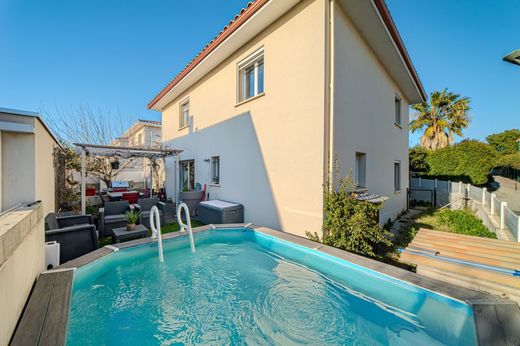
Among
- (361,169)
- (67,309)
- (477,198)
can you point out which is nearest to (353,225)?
(361,169)

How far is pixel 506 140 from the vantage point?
149ft

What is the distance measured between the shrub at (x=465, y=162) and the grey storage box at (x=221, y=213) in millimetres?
20594

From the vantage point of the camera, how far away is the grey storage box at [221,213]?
8211 millimetres

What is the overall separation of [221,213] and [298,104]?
467 cm

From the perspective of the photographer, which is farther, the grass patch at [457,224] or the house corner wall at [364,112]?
the grass patch at [457,224]

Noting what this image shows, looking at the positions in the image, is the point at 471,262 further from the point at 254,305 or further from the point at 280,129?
the point at 280,129

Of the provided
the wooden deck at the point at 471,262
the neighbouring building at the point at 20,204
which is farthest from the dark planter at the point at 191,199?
the wooden deck at the point at 471,262

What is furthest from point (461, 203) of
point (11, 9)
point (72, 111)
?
point (72, 111)

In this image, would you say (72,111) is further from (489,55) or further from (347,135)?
(489,55)

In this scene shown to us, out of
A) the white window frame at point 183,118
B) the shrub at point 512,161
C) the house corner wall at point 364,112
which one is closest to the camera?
the house corner wall at point 364,112

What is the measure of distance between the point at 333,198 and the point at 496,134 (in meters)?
65.9

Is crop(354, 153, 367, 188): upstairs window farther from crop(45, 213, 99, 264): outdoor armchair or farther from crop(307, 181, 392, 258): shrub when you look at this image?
crop(45, 213, 99, 264): outdoor armchair

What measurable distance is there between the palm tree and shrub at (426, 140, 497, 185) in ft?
16.6

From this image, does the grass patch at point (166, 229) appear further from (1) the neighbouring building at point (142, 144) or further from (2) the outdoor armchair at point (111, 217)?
(1) the neighbouring building at point (142, 144)
